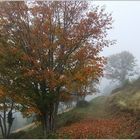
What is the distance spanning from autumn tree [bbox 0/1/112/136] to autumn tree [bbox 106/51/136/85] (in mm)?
81024

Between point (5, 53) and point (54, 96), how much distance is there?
479 centimetres

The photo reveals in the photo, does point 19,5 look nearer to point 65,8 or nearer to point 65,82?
Answer: point 65,8

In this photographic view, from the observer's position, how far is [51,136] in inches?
960

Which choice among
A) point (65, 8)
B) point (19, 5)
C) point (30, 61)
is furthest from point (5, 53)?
point (65, 8)

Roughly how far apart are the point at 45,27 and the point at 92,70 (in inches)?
178

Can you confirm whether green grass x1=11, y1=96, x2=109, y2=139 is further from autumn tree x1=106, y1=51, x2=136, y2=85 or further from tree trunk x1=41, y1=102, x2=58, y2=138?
autumn tree x1=106, y1=51, x2=136, y2=85

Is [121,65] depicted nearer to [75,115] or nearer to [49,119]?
[75,115]

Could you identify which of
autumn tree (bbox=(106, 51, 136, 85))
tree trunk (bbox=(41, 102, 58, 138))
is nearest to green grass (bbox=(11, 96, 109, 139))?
tree trunk (bbox=(41, 102, 58, 138))

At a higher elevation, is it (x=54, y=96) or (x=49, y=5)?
(x=49, y=5)

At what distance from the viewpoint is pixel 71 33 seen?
83.7 feet

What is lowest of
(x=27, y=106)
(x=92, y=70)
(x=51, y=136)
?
(x=51, y=136)

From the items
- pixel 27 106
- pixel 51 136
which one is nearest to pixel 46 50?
pixel 27 106

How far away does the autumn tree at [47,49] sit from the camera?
2452cm

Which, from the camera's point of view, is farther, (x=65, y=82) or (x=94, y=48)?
(x=94, y=48)
